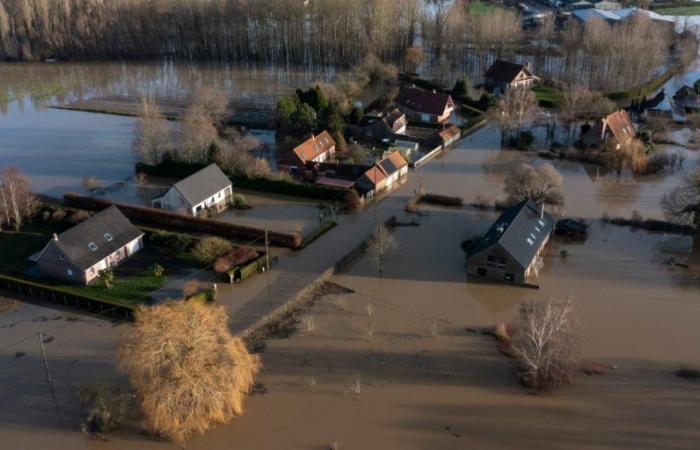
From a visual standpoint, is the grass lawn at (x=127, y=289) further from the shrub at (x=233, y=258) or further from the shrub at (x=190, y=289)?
the shrub at (x=233, y=258)

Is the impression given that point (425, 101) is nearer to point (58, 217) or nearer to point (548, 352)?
point (58, 217)

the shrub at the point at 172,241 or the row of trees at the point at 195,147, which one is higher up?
the row of trees at the point at 195,147

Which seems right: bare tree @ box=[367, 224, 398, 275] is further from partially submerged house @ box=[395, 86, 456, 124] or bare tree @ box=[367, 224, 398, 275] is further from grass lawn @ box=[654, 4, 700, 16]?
grass lawn @ box=[654, 4, 700, 16]

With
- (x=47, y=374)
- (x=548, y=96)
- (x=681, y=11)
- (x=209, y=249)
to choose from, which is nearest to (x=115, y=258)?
(x=209, y=249)

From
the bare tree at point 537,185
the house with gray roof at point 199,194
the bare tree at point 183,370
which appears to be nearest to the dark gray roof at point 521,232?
the bare tree at point 537,185

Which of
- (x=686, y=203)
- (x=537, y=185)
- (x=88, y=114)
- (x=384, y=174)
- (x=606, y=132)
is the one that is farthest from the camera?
(x=88, y=114)
